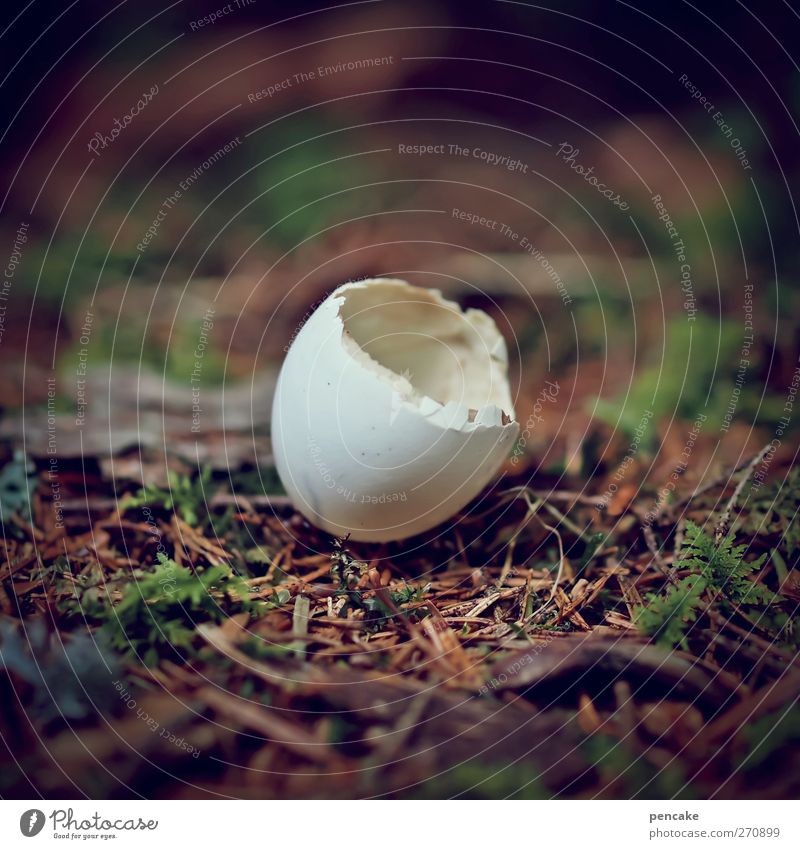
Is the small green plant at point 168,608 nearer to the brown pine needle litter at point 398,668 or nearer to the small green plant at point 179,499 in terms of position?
the brown pine needle litter at point 398,668

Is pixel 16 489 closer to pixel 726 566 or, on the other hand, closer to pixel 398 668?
pixel 398 668

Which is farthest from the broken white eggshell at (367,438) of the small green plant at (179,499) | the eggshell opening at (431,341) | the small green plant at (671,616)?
the small green plant at (671,616)

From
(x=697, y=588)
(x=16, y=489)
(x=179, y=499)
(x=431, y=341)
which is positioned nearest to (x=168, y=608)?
(x=179, y=499)

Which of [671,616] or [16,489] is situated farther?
[16,489]

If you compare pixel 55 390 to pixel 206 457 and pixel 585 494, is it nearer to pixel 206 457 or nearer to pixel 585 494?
pixel 206 457

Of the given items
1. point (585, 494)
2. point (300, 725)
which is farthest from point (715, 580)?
point (300, 725)
